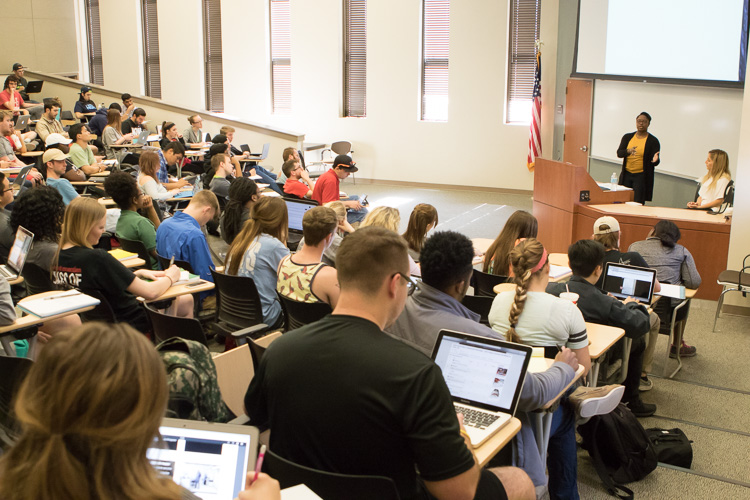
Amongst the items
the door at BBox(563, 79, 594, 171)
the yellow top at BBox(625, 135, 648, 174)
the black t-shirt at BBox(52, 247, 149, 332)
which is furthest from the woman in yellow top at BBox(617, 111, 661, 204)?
the black t-shirt at BBox(52, 247, 149, 332)

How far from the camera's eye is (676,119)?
30.6 ft

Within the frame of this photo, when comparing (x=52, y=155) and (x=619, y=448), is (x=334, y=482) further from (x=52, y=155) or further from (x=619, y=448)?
(x=52, y=155)

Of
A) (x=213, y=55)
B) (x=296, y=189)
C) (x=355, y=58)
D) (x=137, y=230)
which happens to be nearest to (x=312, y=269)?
(x=137, y=230)

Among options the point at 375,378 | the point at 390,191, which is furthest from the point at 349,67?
the point at 375,378

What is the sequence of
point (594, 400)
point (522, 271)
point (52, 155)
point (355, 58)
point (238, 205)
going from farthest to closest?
point (355, 58), point (52, 155), point (238, 205), point (522, 271), point (594, 400)

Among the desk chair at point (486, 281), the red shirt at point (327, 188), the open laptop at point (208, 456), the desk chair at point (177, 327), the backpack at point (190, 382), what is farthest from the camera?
the red shirt at point (327, 188)

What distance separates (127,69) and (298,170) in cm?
1052

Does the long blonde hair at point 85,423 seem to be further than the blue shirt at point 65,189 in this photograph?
No

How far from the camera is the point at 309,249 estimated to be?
4.14 meters

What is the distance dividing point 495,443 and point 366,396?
75cm

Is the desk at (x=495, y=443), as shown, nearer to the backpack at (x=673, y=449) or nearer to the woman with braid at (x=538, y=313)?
the woman with braid at (x=538, y=313)

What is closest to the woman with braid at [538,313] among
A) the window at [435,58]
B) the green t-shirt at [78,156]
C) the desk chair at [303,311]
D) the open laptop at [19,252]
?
the desk chair at [303,311]

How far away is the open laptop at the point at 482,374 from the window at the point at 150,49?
16.1 m

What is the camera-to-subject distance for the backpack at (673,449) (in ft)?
12.7
